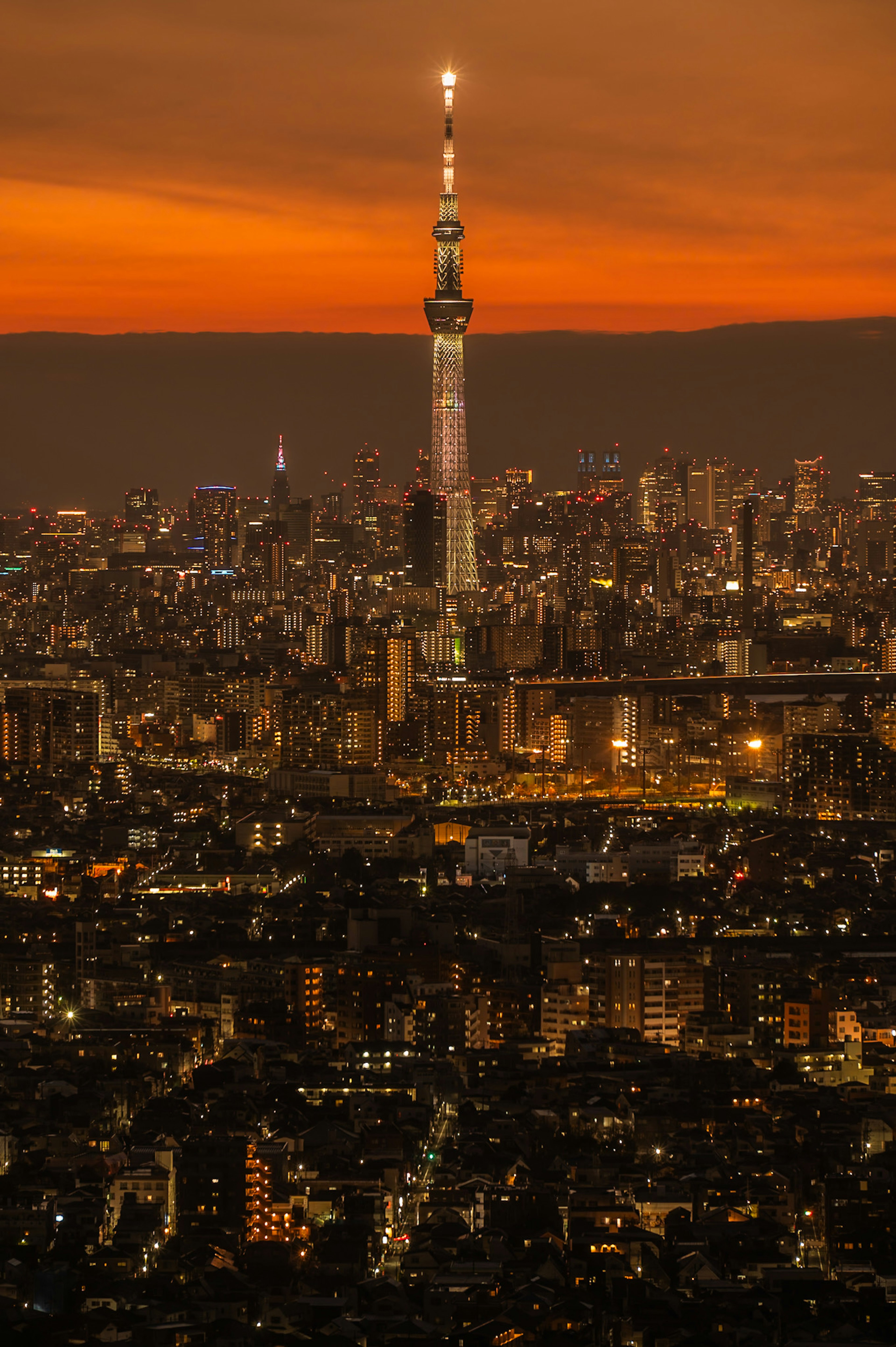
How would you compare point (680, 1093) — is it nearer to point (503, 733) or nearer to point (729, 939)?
point (729, 939)

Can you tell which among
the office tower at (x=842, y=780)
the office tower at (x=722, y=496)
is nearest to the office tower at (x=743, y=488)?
the office tower at (x=722, y=496)

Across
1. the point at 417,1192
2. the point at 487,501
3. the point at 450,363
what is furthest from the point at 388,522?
the point at 417,1192

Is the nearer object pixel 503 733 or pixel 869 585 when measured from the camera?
pixel 503 733

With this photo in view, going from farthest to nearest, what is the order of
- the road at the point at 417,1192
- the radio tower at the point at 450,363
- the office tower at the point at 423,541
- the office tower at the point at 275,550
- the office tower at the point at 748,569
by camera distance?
the office tower at the point at 275,550 → the office tower at the point at 748,569 → the office tower at the point at 423,541 → the radio tower at the point at 450,363 → the road at the point at 417,1192

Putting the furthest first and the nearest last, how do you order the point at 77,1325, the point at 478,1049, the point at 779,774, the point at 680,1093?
the point at 779,774, the point at 478,1049, the point at 680,1093, the point at 77,1325

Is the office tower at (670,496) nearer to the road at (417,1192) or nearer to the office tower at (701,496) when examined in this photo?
the office tower at (701,496)

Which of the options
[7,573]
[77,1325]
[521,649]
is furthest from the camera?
[7,573]

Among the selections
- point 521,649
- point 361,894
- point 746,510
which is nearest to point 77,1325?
point 361,894

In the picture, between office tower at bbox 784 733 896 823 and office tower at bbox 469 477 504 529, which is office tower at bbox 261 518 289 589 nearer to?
office tower at bbox 469 477 504 529
